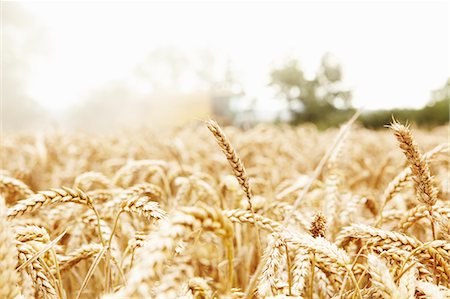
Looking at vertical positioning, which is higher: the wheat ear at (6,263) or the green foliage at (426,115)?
the wheat ear at (6,263)

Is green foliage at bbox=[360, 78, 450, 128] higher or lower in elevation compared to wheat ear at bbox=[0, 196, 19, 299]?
lower

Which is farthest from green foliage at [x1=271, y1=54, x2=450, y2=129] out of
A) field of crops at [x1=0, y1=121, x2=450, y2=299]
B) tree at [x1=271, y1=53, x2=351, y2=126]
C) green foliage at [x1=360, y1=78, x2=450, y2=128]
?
field of crops at [x1=0, y1=121, x2=450, y2=299]

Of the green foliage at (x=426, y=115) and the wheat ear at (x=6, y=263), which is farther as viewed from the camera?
the green foliage at (x=426, y=115)

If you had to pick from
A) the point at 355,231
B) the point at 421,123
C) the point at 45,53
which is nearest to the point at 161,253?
the point at 355,231

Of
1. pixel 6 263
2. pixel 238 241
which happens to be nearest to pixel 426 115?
pixel 238 241

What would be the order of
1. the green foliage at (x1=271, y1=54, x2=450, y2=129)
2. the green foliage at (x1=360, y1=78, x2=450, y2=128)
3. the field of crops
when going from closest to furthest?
the field of crops < the green foliage at (x1=360, y1=78, x2=450, y2=128) < the green foliage at (x1=271, y1=54, x2=450, y2=129)

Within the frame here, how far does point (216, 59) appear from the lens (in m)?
54.7

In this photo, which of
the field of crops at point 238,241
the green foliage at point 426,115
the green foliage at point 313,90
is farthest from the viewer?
the green foliage at point 313,90

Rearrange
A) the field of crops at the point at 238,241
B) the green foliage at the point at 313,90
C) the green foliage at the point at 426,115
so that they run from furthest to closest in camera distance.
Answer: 1. the green foliage at the point at 313,90
2. the green foliage at the point at 426,115
3. the field of crops at the point at 238,241

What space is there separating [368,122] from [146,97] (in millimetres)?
13813

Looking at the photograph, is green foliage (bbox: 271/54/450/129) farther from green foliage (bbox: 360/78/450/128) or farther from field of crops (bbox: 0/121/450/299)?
field of crops (bbox: 0/121/450/299)

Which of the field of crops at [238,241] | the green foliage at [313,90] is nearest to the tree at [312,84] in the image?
the green foliage at [313,90]

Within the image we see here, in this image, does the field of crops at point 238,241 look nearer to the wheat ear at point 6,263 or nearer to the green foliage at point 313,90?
the wheat ear at point 6,263

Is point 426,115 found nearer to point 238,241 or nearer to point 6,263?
point 238,241
